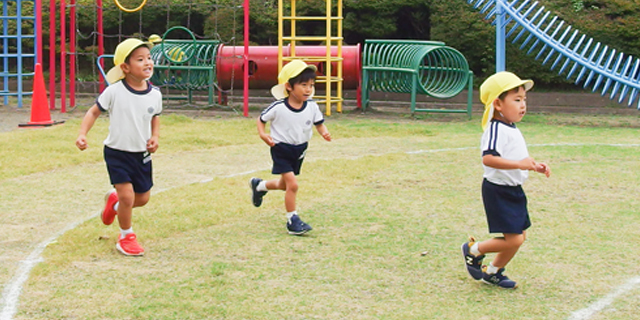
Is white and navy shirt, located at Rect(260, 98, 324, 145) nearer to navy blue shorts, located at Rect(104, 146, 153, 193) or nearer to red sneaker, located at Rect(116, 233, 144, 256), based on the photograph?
navy blue shorts, located at Rect(104, 146, 153, 193)

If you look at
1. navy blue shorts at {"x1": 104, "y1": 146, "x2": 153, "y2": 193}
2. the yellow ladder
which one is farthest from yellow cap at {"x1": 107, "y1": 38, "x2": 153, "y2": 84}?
the yellow ladder

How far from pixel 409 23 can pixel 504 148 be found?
1574 cm

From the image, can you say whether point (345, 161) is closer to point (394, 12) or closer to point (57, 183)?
point (57, 183)

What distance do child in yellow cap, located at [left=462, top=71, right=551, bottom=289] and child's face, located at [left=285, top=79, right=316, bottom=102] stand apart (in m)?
1.93

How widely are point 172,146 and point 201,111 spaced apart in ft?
16.5

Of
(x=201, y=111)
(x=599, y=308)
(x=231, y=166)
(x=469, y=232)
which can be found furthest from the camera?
A: (x=201, y=111)

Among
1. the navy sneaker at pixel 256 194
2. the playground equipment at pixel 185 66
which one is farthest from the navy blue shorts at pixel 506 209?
the playground equipment at pixel 185 66

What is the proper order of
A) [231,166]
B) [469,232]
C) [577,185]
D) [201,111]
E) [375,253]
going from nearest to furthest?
[375,253] → [469,232] → [577,185] → [231,166] → [201,111]

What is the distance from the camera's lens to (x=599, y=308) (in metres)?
4.81

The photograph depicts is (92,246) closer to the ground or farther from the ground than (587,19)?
closer to the ground

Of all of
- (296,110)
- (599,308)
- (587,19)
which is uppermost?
(587,19)

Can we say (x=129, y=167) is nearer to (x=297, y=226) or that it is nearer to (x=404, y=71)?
(x=297, y=226)

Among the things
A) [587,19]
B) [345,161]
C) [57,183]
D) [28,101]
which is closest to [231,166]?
[345,161]

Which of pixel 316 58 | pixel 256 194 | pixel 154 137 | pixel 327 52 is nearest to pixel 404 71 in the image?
pixel 327 52
